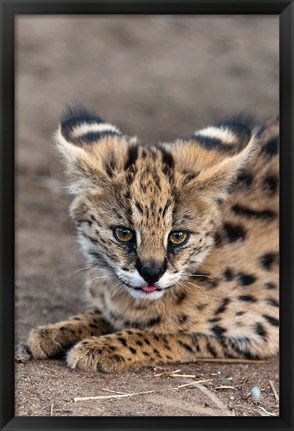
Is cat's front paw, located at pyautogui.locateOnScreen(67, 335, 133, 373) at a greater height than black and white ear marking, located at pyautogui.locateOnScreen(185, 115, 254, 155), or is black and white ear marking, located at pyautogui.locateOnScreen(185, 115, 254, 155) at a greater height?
black and white ear marking, located at pyautogui.locateOnScreen(185, 115, 254, 155)

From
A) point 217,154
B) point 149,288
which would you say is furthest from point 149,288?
point 217,154

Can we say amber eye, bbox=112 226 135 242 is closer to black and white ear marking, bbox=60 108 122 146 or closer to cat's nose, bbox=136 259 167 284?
cat's nose, bbox=136 259 167 284

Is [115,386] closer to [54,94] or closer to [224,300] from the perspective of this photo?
[224,300]

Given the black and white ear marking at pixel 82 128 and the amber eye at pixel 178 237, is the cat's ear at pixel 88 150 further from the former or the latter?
the amber eye at pixel 178 237

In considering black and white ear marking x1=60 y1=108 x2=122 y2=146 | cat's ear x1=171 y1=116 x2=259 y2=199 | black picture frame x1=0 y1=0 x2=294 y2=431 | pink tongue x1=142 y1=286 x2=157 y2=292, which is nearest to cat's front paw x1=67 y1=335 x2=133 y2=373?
pink tongue x1=142 y1=286 x2=157 y2=292
